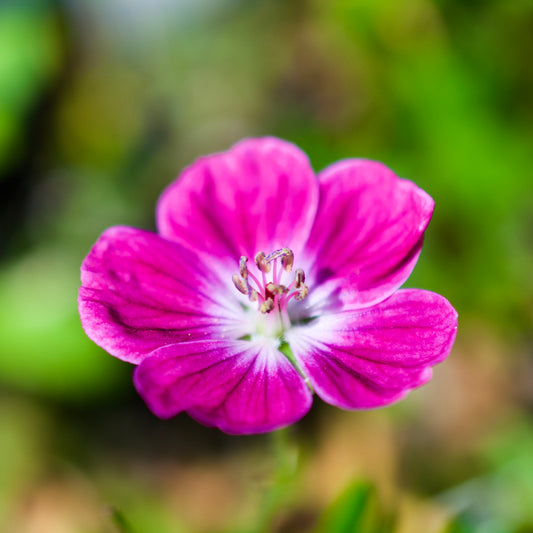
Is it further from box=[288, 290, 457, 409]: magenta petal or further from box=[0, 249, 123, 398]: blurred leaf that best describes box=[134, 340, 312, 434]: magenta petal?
box=[0, 249, 123, 398]: blurred leaf

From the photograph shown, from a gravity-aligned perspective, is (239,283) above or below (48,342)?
above

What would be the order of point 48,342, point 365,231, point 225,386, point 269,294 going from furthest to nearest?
point 48,342 → point 365,231 → point 269,294 → point 225,386

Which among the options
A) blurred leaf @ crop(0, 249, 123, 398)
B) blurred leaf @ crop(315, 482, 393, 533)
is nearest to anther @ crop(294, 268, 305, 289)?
blurred leaf @ crop(315, 482, 393, 533)

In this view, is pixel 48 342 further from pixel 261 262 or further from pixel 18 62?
pixel 261 262

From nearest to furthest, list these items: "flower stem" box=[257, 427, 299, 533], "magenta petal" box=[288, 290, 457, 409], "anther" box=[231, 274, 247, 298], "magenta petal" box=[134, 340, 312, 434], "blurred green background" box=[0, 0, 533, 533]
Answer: "magenta petal" box=[134, 340, 312, 434], "magenta petal" box=[288, 290, 457, 409], "flower stem" box=[257, 427, 299, 533], "anther" box=[231, 274, 247, 298], "blurred green background" box=[0, 0, 533, 533]

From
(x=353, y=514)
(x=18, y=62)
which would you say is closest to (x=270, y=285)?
(x=353, y=514)

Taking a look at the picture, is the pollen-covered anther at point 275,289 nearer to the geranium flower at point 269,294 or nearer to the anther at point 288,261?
the geranium flower at point 269,294
